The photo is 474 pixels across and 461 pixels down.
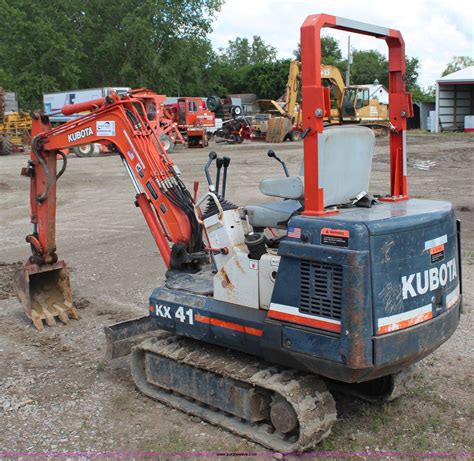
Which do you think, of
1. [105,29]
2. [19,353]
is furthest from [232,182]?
[105,29]

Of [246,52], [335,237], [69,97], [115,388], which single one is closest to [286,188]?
[335,237]

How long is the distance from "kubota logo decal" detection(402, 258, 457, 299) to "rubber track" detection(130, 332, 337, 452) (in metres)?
0.87

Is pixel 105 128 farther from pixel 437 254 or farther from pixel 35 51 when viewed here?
pixel 35 51

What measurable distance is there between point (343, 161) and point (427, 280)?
35.9 inches

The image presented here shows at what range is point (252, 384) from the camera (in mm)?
4195

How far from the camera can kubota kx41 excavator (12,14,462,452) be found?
3.71m

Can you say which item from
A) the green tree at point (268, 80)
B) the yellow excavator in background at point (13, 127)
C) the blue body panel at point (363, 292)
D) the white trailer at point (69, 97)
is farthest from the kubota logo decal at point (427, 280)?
the green tree at point (268, 80)

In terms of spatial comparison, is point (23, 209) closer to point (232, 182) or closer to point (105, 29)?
point (232, 182)

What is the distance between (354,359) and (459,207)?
9963 millimetres

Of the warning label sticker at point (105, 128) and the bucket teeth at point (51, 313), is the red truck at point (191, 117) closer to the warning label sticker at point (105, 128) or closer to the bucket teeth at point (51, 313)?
the bucket teeth at point (51, 313)

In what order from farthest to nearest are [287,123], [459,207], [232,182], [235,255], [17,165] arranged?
[287,123] < [17,165] < [232,182] < [459,207] < [235,255]

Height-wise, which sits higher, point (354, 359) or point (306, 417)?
point (354, 359)

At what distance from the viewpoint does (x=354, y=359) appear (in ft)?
12.0

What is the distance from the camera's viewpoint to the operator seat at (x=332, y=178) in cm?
404
